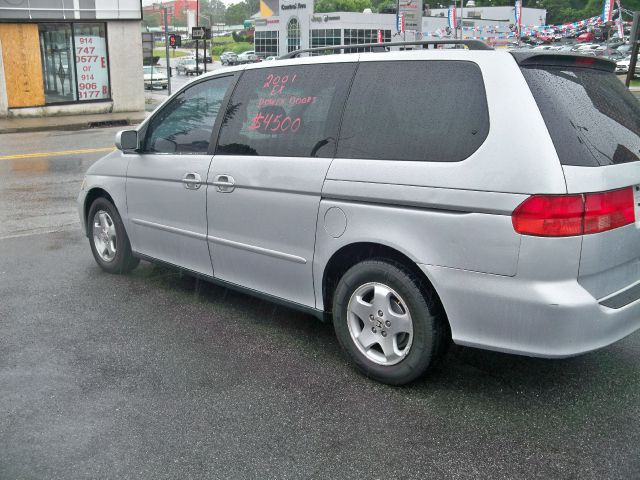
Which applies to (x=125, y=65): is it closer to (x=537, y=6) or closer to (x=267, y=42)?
(x=267, y=42)

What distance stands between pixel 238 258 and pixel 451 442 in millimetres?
1969

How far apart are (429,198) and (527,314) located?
737 mm

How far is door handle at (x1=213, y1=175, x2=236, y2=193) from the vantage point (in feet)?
14.5

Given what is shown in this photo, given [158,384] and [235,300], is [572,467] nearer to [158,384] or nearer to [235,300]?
[158,384]

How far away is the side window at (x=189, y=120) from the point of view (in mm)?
4746

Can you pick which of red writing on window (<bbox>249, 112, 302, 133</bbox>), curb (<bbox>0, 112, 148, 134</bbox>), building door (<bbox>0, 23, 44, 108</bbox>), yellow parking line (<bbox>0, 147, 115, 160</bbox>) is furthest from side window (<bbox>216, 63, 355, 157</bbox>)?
building door (<bbox>0, 23, 44, 108</bbox>)

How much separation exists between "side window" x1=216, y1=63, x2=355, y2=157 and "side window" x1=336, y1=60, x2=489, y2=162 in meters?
0.13

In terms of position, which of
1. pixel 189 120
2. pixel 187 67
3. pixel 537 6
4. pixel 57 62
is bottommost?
pixel 189 120

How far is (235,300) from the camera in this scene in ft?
17.2

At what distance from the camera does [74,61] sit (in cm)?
2236

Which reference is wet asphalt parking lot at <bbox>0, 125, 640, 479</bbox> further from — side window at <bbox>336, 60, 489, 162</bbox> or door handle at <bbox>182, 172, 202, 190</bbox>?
side window at <bbox>336, 60, 489, 162</bbox>

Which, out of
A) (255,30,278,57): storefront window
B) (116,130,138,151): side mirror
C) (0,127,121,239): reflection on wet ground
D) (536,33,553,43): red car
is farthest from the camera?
(255,30,278,57): storefront window

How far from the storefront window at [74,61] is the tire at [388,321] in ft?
68.3

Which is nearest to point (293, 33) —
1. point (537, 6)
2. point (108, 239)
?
point (537, 6)
